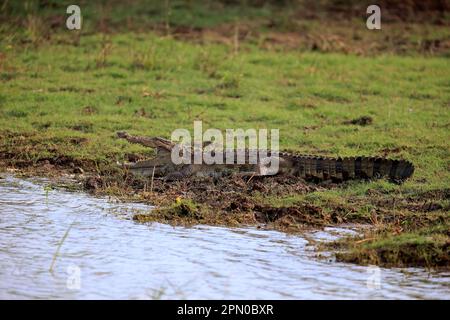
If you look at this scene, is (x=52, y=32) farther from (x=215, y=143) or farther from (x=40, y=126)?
(x=215, y=143)

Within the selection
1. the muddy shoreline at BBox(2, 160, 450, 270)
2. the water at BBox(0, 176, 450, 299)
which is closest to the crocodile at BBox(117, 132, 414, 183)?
the muddy shoreline at BBox(2, 160, 450, 270)

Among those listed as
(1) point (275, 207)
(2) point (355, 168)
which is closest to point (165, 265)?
(1) point (275, 207)

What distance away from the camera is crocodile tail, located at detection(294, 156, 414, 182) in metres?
8.09

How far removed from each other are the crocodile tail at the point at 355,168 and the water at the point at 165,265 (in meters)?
1.33

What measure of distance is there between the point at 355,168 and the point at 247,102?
3.69 m

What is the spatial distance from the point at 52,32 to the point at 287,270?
980cm

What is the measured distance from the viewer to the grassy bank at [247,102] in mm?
7355

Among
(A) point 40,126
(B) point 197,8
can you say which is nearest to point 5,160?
(A) point 40,126

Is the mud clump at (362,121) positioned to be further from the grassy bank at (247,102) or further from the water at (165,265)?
the water at (165,265)

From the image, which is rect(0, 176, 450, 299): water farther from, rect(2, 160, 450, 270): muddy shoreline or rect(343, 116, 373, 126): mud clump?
rect(343, 116, 373, 126): mud clump

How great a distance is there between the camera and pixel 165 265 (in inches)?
241

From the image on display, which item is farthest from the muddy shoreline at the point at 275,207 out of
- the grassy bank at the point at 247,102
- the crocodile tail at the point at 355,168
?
the crocodile tail at the point at 355,168

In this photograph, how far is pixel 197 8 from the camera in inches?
655

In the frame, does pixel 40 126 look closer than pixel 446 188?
No
